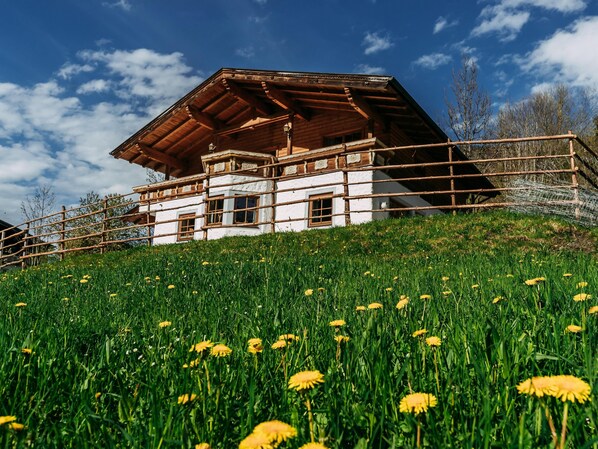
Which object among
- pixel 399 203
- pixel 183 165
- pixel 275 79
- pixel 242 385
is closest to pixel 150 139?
pixel 183 165

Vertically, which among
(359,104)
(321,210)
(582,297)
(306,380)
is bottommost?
(306,380)

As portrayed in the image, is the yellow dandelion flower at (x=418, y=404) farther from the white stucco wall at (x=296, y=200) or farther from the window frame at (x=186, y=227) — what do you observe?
the window frame at (x=186, y=227)

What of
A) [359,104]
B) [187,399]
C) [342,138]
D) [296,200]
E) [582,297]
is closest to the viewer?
[187,399]

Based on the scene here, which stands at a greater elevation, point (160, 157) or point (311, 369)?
point (160, 157)

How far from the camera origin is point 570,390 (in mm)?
826

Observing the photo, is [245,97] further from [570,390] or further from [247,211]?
[570,390]

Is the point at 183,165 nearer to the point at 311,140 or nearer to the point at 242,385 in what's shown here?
the point at 311,140

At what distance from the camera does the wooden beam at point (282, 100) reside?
55.2 ft

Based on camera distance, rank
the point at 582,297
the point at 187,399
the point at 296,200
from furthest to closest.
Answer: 1. the point at 296,200
2. the point at 582,297
3. the point at 187,399

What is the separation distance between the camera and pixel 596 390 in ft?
3.50

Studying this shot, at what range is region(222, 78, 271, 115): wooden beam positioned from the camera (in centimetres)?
1778

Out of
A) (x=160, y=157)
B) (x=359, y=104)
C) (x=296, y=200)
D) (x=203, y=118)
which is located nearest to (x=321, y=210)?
(x=296, y=200)

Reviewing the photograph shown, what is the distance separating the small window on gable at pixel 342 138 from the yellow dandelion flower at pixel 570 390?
54.2ft

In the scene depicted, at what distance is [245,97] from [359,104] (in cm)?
581
